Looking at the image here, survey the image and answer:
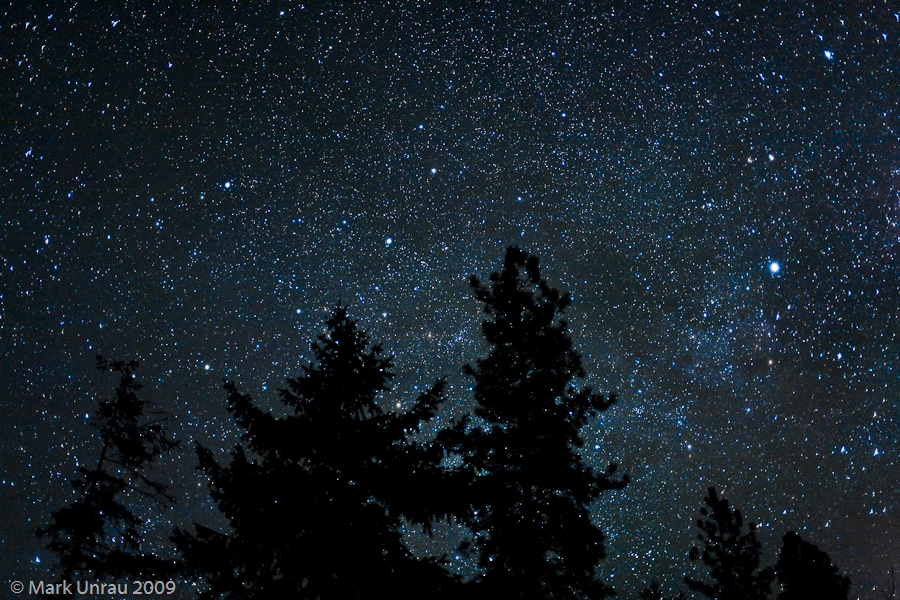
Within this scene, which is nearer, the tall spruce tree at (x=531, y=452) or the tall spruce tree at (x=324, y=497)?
the tall spruce tree at (x=324, y=497)

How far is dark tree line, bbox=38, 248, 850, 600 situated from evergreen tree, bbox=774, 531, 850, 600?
12.0 m

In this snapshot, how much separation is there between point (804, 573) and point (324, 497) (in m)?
20.3

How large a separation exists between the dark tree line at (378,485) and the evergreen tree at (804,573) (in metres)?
12.0

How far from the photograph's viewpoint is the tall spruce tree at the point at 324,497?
702 cm

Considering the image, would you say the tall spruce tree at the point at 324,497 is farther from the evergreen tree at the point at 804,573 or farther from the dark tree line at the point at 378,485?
the evergreen tree at the point at 804,573

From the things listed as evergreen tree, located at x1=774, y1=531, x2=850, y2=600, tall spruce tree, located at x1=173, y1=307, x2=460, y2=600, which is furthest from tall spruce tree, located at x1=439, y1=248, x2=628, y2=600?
evergreen tree, located at x1=774, y1=531, x2=850, y2=600

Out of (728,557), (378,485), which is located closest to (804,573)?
(728,557)

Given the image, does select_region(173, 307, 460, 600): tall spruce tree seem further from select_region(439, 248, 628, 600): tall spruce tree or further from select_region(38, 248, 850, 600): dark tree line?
select_region(439, 248, 628, 600): tall spruce tree

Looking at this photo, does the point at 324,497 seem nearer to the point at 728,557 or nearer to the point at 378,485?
the point at 378,485

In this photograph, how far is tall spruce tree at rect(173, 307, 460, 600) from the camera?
23.0 feet

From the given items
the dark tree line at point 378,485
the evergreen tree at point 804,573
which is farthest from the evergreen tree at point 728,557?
the dark tree line at point 378,485

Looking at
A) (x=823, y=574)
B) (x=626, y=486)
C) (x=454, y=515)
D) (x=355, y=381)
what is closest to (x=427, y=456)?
(x=454, y=515)

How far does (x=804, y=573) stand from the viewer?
20.6 metres

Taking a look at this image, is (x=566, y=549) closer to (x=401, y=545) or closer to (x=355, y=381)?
(x=401, y=545)
